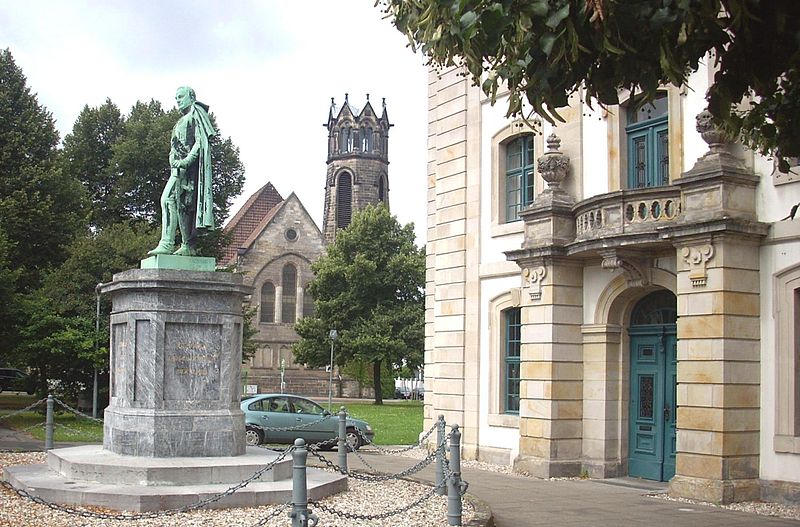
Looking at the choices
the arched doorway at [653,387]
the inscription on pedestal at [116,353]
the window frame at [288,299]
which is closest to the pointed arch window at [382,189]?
the window frame at [288,299]

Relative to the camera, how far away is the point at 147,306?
46.3 ft

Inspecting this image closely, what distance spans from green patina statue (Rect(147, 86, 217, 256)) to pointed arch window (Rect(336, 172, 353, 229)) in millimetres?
65639

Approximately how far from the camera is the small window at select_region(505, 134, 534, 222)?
2142 cm

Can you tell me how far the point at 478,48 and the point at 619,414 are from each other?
12685mm

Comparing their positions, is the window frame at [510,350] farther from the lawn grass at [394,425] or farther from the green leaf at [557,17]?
the green leaf at [557,17]

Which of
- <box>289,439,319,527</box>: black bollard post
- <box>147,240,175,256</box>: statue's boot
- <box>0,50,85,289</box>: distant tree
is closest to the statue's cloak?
<box>147,240,175,256</box>: statue's boot

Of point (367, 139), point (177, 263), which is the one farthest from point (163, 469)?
point (367, 139)

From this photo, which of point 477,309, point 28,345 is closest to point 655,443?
point 477,309

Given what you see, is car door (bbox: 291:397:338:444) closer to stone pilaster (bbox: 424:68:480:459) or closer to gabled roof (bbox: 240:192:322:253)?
stone pilaster (bbox: 424:68:480:459)

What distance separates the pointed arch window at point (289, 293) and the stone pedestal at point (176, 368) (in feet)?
197

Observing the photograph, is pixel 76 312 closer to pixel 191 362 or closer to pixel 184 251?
pixel 184 251

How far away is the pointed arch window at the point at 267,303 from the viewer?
7394 cm

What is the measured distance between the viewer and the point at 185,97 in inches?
604

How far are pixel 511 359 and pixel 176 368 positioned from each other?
9.22 meters
